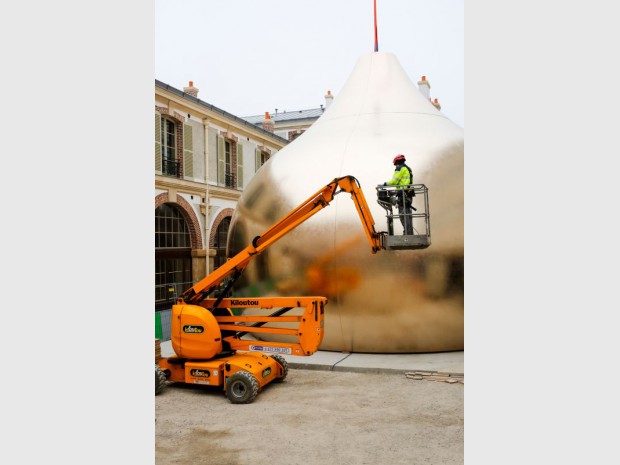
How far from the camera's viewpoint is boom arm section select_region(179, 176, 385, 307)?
9578 millimetres

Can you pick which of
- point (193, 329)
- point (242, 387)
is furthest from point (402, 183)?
point (193, 329)

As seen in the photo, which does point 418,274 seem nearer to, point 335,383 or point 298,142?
point 335,383

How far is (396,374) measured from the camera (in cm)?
1048

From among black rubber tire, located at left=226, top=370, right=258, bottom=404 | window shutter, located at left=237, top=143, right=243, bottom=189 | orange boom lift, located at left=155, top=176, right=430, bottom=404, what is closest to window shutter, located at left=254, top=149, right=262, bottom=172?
window shutter, located at left=237, top=143, right=243, bottom=189

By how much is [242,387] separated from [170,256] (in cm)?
1217

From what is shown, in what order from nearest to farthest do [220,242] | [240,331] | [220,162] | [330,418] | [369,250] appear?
[330,418] → [240,331] → [369,250] → [220,162] → [220,242]

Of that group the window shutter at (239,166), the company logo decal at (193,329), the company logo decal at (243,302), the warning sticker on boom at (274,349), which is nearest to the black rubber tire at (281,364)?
the warning sticker on boom at (274,349)

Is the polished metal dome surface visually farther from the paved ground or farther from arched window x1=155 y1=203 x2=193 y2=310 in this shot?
arched window x1=155 y1=203 x2=193 y2=310

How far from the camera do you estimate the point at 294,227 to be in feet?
32.6

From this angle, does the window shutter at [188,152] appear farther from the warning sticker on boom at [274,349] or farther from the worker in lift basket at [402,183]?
the worker in lift basket at [402,183]

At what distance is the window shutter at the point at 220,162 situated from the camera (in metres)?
23.2

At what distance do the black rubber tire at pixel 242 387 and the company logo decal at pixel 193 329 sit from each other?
3.40ft

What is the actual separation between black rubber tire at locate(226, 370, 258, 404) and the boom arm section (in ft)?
5.31

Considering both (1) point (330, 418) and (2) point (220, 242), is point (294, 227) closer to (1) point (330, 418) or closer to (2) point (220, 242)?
(1) point (330, 418)
